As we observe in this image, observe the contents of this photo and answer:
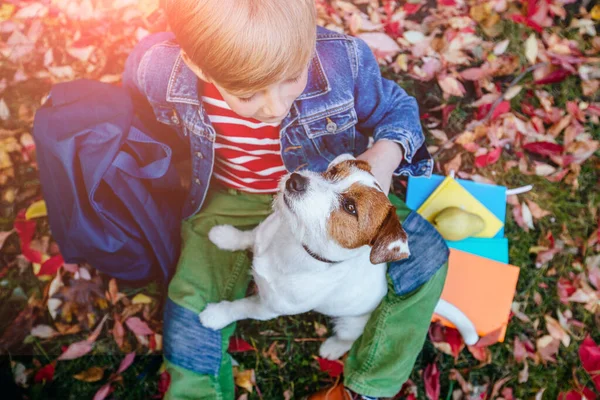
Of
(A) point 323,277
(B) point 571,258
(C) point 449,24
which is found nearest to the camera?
(A) point 323,277

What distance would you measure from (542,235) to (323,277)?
202 cm

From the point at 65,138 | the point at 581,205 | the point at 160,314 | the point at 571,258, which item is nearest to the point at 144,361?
the point at 160,314

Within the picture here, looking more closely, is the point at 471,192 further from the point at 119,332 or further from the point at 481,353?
the point at 119,332

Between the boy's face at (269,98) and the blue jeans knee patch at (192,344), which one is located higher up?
the boy's face at (269,98)

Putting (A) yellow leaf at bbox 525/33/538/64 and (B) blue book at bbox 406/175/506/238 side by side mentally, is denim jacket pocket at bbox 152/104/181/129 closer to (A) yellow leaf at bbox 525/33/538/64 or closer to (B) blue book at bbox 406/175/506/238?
(B) blue book at bbox 406/175/506/238

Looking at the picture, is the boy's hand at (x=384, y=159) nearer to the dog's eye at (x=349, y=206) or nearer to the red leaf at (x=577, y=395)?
the dog's eye at (x=349, y=206)

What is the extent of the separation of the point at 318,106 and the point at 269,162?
0.44 meters

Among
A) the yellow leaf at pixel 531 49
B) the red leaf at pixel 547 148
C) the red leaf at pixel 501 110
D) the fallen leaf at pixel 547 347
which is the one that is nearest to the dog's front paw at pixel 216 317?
the fallen leaf at pixel 547 347

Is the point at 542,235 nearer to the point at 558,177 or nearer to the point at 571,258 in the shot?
the point at 571,258

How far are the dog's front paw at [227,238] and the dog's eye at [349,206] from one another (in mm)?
972

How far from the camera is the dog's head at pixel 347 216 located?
164 cm

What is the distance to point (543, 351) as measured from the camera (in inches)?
119

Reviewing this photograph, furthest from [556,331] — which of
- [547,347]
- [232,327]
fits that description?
[232,327]

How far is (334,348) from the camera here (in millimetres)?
2848
